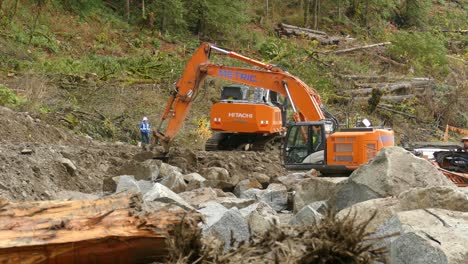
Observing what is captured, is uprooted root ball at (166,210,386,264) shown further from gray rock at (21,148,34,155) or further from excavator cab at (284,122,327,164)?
excavator cab at (284,122,327,164)

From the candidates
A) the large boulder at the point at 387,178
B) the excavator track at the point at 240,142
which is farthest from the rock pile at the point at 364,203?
the excavator track at the point at 240,142

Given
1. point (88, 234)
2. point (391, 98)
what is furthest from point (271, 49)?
point (88, 234)

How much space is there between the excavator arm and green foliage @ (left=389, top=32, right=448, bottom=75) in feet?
56.4

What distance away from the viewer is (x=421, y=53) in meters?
32.4

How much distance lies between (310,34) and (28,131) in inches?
934

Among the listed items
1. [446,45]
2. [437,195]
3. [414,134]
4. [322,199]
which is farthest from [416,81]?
[437,195]

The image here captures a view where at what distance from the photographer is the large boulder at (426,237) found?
3.70 m

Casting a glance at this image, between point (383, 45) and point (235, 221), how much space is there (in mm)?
30869

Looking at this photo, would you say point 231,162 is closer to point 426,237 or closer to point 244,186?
point 244,186

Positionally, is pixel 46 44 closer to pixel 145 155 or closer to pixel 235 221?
pixel 145 155

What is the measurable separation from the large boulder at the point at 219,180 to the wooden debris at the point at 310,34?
24.1m

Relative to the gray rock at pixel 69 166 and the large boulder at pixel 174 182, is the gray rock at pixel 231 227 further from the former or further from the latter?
the gray rock at pixel 69 166

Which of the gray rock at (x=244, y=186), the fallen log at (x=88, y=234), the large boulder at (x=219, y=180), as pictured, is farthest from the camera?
the large boulder at (x=219, y=180)

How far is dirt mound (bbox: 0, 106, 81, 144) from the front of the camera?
13461 millimetres
